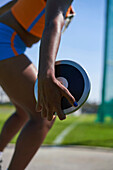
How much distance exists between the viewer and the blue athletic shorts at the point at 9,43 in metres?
1.34

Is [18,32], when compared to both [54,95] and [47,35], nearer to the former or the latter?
[47,35]

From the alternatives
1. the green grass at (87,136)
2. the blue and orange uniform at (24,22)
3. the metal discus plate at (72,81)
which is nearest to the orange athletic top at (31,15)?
the blue and orange uniform at (24,22)

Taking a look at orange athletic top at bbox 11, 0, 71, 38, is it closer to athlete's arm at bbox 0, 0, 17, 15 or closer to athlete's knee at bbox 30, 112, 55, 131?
athlete's arm at bbox 0, 0, 17, 15

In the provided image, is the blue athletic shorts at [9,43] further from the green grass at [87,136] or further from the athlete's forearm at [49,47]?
the green grass at [87,136]

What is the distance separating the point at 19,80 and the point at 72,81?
361 millimetres

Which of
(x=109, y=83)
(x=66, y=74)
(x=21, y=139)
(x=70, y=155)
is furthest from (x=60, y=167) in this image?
(x=109, y=83)

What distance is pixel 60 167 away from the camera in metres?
2.49

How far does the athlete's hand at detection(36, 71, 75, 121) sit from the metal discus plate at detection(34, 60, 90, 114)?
42mm

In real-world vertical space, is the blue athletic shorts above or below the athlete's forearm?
below

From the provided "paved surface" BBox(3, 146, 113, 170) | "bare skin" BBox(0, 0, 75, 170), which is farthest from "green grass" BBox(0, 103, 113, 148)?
→ "bare skin" BBox(0, 0, 75, 170)

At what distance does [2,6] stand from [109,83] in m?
7.49

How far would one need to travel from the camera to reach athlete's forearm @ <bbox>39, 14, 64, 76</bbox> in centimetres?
94

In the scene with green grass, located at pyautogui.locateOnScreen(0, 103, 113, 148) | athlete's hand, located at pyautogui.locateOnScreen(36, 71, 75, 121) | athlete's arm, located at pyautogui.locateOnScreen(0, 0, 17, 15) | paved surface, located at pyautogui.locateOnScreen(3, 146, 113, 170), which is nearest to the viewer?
athlete's hand, located at pyautogui.locateOnScreen(36, 71, 75, 121)

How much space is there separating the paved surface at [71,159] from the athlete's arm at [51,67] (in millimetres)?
1584
